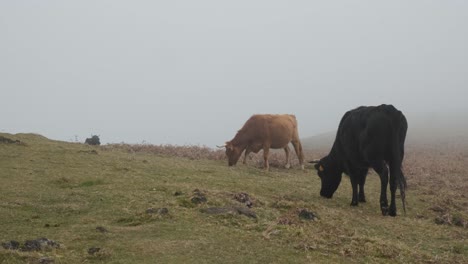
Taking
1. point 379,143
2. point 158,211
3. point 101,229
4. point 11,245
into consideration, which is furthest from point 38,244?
point 379,143

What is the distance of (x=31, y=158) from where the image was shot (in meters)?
16.5

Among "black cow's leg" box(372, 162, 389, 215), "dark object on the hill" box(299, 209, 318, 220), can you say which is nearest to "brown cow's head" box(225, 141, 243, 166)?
"black cow's leg" box(372, 162, 389, 215)

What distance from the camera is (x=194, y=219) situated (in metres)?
9.34

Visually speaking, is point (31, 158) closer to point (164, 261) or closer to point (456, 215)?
point (164, 261)

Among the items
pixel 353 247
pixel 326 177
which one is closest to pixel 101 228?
pixel 353 247

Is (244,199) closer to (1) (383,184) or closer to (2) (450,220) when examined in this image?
(1) (383,184)

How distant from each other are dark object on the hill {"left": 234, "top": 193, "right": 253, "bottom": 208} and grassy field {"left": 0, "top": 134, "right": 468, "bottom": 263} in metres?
0.06

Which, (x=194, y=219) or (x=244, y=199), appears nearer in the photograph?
(x=194, y=219)

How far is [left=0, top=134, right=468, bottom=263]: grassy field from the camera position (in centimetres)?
760

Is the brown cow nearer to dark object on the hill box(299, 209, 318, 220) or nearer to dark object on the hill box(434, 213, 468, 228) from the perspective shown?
dark object on the hill box(434, 213, 468, 228)

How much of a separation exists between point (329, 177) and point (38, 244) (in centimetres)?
967

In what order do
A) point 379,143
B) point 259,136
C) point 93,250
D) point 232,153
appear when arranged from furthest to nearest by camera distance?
point 259,136 < point 232,153 < point 379,143 < point 93,250

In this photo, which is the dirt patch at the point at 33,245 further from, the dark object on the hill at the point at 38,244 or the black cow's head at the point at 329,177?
the black cow's head at the point at 329,177

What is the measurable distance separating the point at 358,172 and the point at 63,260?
971 cm
